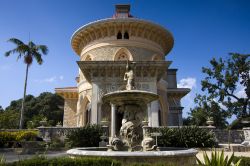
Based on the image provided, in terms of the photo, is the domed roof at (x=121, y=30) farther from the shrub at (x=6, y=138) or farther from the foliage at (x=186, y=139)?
the shrub at (x=6, y=138)

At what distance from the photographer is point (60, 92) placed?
3234 cm

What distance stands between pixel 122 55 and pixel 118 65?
200 inches

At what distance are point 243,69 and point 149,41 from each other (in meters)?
13.2

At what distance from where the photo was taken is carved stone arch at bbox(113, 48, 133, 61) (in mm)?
26528

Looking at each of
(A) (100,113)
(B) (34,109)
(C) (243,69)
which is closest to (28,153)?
(A) (100,113)

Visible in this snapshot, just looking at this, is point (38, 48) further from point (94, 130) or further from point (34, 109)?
point (34, 109)

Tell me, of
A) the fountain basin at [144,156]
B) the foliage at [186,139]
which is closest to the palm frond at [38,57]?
the foliage at [186,139]

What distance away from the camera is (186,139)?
16.3m

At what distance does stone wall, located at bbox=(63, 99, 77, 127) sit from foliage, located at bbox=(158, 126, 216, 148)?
18.1 meters

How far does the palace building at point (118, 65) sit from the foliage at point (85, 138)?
15.0 feet

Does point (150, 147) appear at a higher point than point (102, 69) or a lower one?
lower

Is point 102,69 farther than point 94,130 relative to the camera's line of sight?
Yes

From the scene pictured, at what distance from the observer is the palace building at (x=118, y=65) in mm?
22062

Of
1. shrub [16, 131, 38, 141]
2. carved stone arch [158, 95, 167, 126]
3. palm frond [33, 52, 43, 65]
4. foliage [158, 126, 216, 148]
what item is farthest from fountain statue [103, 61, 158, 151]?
palm frond [33, 52, 43, 65]
